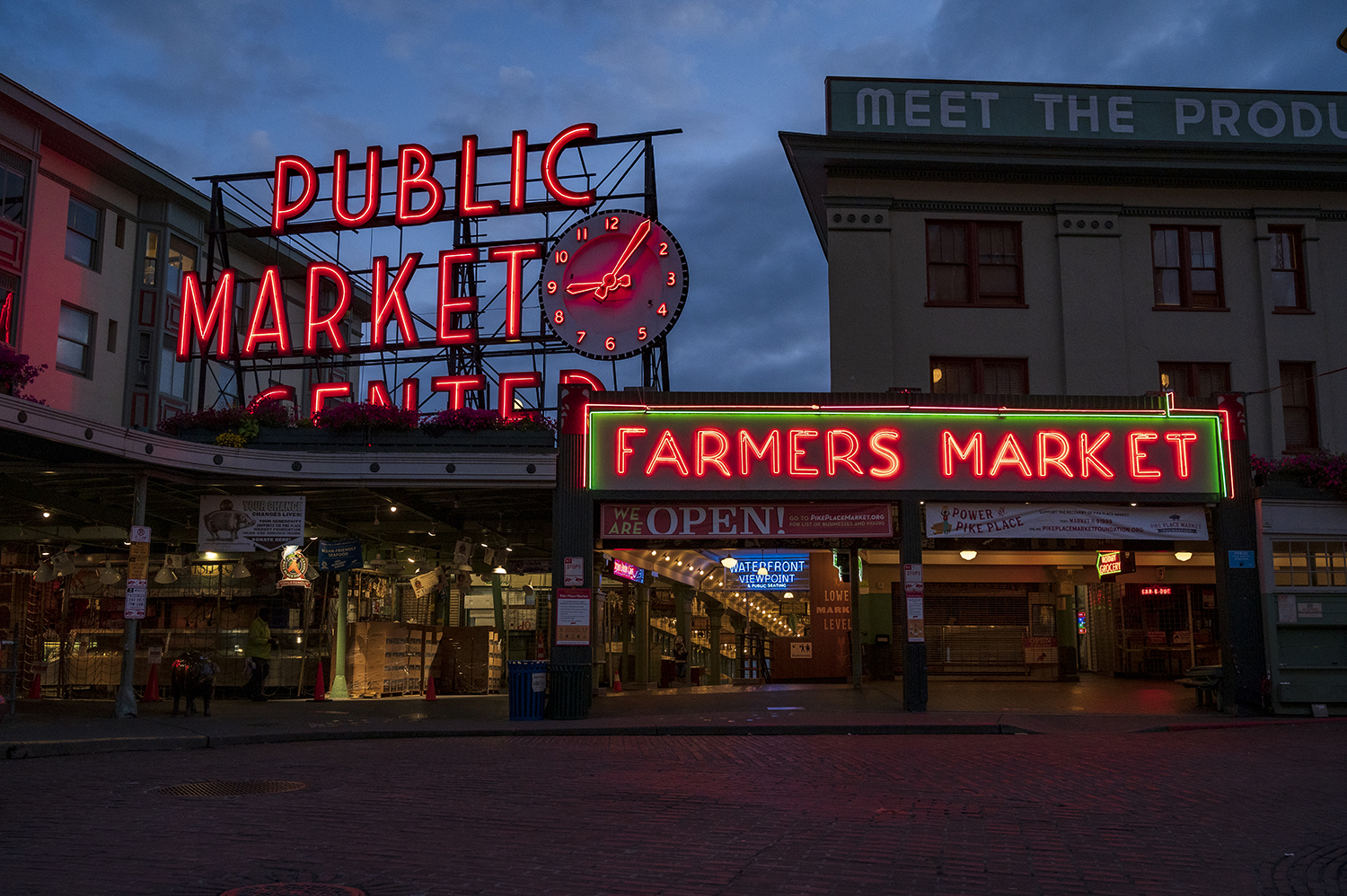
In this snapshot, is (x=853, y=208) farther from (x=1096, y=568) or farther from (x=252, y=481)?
(x=252, y=481)

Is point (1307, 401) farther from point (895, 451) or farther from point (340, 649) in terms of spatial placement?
point (340, 649)

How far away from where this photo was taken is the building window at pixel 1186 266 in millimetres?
26531

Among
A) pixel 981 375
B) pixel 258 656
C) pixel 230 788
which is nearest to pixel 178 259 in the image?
pixel 258 656

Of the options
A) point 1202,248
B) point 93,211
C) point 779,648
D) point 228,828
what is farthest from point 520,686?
point 93,211

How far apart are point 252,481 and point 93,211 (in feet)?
77.7

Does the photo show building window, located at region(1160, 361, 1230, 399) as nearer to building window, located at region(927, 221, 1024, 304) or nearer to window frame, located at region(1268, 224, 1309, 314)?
window frame, located at region(1268, 224, 1309, 314)

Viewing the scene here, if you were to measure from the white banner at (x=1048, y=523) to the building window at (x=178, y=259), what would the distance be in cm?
3082

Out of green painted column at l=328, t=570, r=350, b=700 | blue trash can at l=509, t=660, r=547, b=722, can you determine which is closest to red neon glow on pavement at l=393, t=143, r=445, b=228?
green painted column at l=328, t=570, r=350, b=700

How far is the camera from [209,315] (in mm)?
30484

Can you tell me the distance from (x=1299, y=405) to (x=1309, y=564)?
217 inches

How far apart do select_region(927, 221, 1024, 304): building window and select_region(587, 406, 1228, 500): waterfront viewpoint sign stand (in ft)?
15.5

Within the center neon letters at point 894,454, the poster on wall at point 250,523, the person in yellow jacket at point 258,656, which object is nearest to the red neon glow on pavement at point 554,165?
the center neon letters at point 894,454

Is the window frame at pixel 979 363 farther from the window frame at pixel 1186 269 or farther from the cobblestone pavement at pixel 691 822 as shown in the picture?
the cobblestone pavement at pixel 691 822

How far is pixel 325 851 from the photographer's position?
27.2 feet
